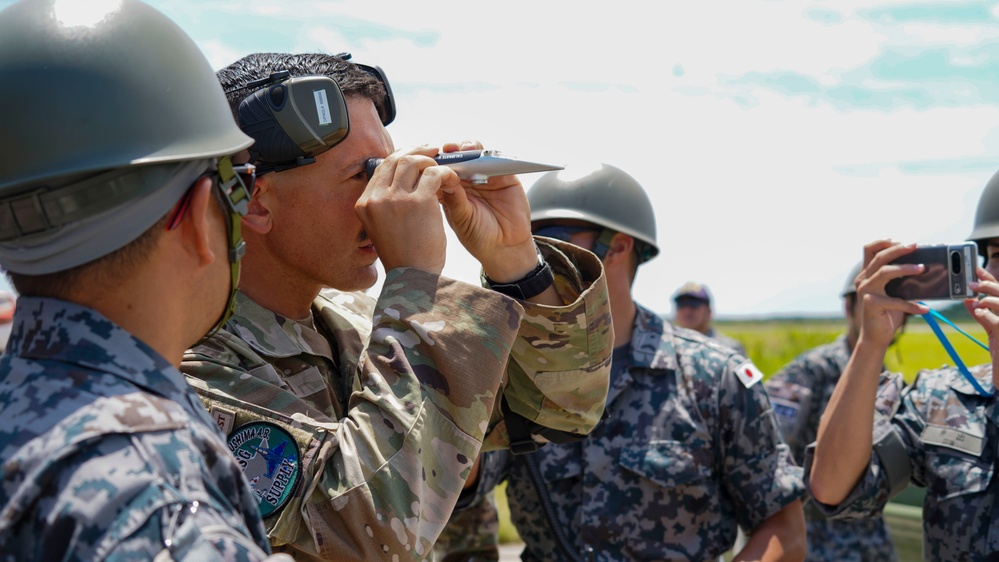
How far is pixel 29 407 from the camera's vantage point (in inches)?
54.3

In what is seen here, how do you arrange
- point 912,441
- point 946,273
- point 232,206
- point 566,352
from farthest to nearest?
point 912,441 < point 946,273 < point 566,352 < point 232,206

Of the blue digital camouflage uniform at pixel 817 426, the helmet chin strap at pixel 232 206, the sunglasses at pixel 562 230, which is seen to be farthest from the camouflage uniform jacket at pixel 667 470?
the blue digital camouflage uniform at pixel 817 426

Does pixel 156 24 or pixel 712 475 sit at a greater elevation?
pixel 156 24

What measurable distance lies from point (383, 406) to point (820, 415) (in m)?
6.55

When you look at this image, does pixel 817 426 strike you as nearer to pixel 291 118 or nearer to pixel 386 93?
pixel 386 93

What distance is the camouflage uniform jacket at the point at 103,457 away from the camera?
1.27 m

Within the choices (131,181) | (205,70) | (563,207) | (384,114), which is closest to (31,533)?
(131,181)

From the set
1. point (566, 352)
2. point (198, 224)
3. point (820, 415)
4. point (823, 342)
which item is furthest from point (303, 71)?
point (823, 342)

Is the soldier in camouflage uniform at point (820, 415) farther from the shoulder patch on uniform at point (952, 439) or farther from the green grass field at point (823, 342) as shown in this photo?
the shoulder patch on uniform at point (952, 439)

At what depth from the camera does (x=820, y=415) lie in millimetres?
7953

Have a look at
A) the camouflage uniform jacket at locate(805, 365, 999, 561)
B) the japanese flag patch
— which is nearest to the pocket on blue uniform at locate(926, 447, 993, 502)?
the camouflage uniform jacket at locate(805, 365, 999, 561)

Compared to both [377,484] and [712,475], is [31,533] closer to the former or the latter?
[377,484]

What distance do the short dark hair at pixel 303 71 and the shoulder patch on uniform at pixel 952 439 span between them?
2.47 m

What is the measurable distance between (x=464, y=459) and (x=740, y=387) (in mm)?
2255
